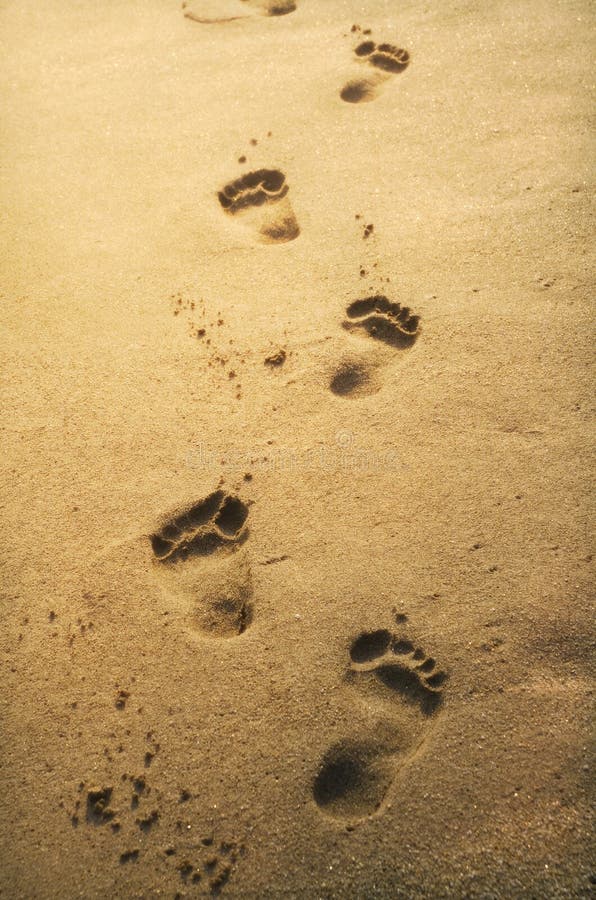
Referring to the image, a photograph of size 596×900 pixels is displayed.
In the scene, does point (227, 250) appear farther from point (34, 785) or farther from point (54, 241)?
point (34, 785)

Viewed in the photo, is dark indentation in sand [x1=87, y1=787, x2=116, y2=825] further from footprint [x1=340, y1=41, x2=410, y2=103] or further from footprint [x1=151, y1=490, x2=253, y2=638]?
footprint [x1=340, y1=41, x2=410, y2=103]

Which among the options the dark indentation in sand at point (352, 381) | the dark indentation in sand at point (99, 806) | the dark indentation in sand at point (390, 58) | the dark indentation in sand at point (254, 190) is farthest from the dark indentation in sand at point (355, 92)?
the dark indentation in sand at point (99, 806)

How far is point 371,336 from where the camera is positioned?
2115 mm

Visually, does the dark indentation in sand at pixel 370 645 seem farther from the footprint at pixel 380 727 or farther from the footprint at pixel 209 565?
the footprint at pixel 209 565

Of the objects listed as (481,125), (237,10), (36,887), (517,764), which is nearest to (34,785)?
(36,887)

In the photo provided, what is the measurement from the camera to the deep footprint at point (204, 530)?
69.7 inches

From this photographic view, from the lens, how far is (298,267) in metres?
2.30

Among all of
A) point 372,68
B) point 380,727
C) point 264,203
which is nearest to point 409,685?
point 380,727

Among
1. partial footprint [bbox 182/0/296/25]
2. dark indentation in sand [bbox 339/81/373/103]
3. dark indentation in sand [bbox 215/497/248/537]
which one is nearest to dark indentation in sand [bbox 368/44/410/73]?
dark indentation in sand [bbox 339/81/373/103]

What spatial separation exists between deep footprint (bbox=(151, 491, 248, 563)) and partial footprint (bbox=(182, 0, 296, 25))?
2.51 meters

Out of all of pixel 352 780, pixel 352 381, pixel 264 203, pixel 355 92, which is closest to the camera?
pixel 352 780

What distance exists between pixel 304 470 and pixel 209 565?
360mm

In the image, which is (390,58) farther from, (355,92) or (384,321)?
(384,321)

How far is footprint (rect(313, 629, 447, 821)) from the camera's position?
1438 mm
